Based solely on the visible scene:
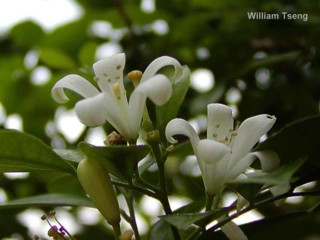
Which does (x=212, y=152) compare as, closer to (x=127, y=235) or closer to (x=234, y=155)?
(x=234, y=155)

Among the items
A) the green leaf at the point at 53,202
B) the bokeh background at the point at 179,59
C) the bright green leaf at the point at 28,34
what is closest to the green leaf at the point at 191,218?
the green leaf at the point at 53,202

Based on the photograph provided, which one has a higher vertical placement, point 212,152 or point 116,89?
point 116,89

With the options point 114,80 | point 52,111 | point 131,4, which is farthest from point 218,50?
point 114,80

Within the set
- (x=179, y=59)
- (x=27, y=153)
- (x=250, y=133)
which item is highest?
(x=179, y=59)

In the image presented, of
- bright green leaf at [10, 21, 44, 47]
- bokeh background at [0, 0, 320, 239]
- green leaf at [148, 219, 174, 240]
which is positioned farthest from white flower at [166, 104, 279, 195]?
bright green leaf at [10, 21, 44, 47]

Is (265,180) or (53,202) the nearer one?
(265,180)

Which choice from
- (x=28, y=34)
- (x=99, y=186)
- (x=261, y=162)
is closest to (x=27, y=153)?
(x=99, y=186)

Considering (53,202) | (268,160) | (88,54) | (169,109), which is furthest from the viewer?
(88,54)

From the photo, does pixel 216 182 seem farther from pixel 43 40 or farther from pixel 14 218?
pixel 43 40

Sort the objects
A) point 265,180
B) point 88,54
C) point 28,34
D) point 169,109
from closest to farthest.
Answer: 1. point 265,180
2. point 169,109
3. point 88,54
4. point 28,34
